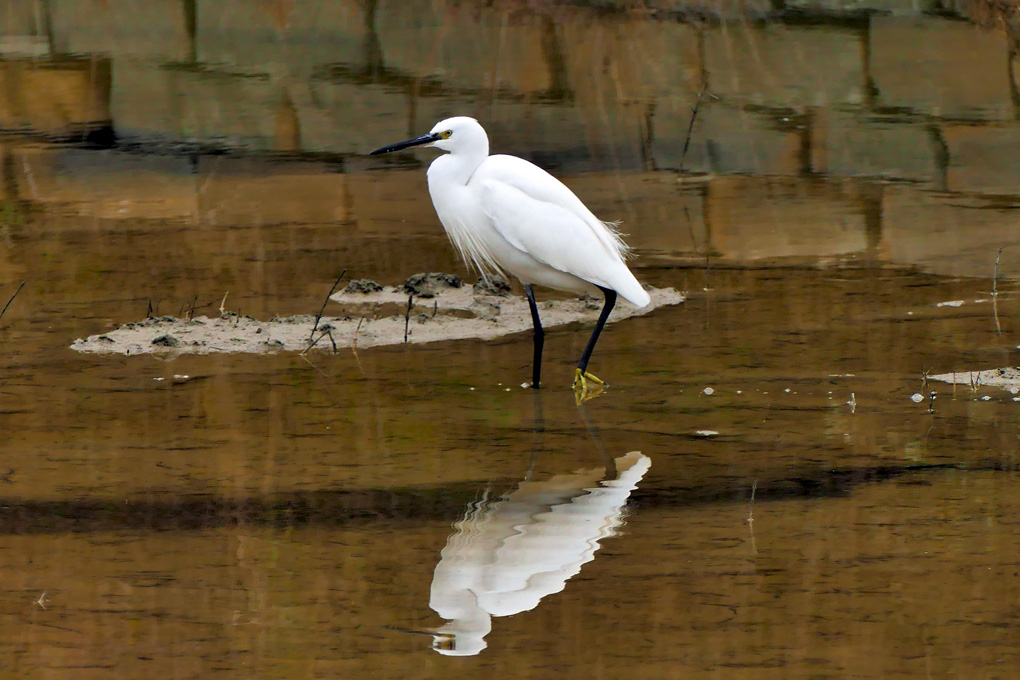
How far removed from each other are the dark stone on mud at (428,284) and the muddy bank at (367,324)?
1 centimetres

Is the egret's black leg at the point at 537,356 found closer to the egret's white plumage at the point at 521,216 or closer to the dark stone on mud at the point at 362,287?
the egret's white plumage at the point at 521,216

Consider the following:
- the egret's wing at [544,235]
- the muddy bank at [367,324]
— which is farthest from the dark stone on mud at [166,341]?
the egret's wing at [544,235]

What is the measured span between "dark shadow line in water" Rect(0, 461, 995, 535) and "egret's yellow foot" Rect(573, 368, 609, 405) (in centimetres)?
110

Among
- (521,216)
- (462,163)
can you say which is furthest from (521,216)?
(462,163)

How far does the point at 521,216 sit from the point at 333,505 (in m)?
2.12

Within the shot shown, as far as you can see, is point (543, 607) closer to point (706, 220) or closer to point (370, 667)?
point (370, 667)

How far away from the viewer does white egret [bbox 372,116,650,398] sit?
6.06 meters

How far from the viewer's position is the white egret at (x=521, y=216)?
6.06 metres

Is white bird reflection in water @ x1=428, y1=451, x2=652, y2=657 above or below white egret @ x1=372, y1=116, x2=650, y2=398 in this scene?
below

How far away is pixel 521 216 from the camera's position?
6062mm

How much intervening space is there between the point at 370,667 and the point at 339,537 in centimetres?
86

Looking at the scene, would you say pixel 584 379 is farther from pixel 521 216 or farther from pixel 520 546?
pixel 520 546

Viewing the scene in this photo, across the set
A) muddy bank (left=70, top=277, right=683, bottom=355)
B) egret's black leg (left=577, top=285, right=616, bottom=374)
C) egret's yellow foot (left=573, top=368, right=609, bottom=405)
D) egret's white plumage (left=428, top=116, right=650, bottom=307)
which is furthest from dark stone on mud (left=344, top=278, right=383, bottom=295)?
egret's yellow foot (left=573, top=368, right=609, bottom=405)

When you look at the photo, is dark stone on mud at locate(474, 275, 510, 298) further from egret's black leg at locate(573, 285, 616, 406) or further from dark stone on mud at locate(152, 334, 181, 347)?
dark stone on mud at locate(152, 334, 181, 347)
